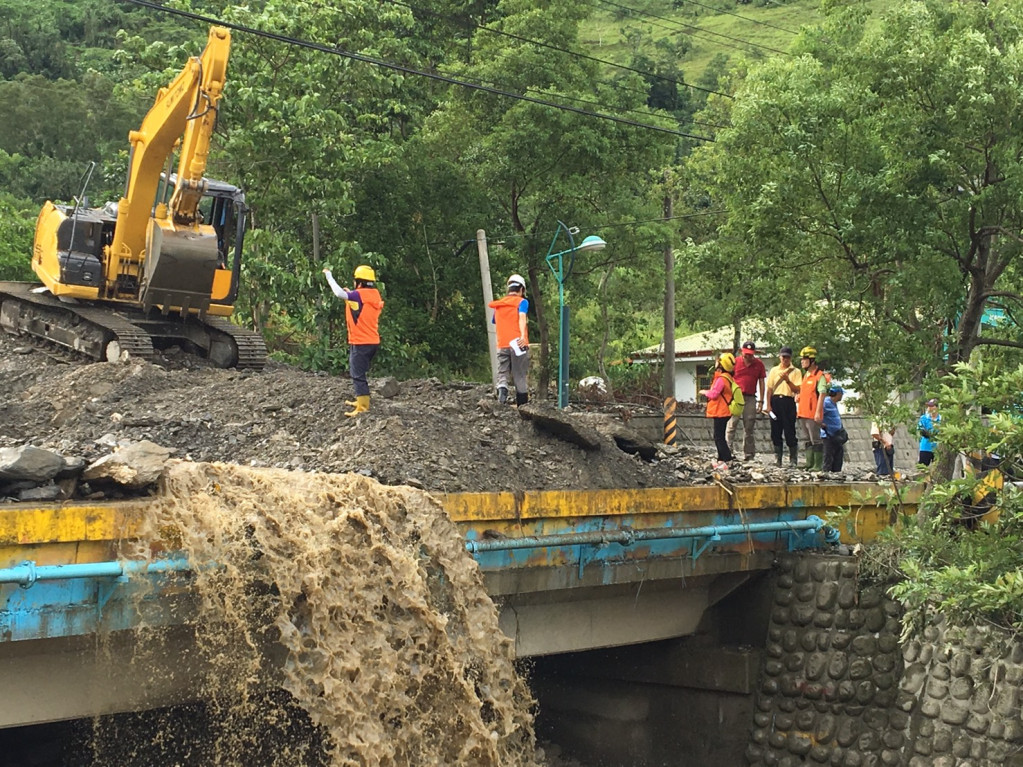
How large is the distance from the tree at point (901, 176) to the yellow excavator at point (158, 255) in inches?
269

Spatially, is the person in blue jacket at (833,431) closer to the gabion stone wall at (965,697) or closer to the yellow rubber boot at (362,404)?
the gabion stone wall at (965,697)

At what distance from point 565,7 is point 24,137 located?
39.8 m

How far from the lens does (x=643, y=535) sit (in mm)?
9844

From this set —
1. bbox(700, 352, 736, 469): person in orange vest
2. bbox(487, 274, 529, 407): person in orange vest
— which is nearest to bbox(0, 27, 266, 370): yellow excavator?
bbox(487, 274, 529, 407): person in orange vest

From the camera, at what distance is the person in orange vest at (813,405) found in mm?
13945

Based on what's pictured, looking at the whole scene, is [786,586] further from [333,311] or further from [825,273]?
[333,311]

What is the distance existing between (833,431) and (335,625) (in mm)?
8709

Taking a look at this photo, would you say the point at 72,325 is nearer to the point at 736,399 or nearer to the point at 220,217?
the point at 220,217

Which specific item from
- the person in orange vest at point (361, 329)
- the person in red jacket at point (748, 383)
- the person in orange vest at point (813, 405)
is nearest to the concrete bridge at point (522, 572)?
the person in orange vest at point (813, 405)

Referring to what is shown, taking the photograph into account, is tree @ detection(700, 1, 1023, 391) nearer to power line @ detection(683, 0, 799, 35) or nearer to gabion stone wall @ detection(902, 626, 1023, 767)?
gabion stone wall @ detection(902, 626, 1023, 767)

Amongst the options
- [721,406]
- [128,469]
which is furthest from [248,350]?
[128,469]

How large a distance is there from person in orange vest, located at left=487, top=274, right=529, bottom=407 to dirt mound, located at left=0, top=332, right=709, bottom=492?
0.40 meters

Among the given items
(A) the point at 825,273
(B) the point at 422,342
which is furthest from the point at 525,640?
(B) the point at 422,342

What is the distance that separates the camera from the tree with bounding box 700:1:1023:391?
10.5 meters
